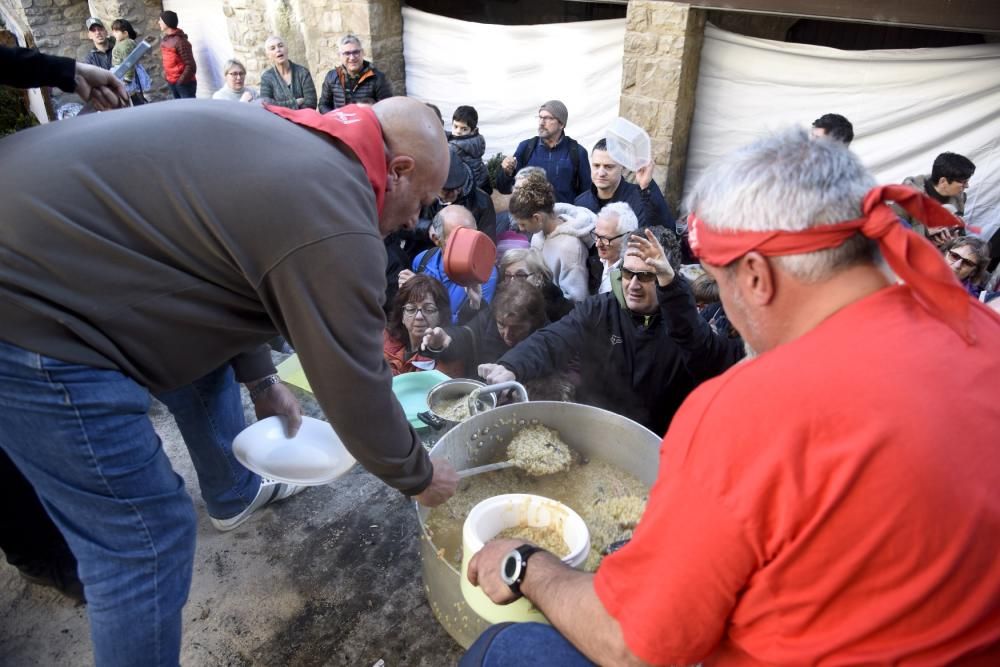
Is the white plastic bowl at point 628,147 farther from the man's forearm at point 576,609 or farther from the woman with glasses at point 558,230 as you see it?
the man's forearm at point 576,609

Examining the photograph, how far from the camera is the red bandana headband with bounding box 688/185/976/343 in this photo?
972mm

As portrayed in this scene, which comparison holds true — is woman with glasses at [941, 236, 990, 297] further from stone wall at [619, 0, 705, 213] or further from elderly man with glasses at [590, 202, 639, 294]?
stone wall at [619, 0, 705, 213]

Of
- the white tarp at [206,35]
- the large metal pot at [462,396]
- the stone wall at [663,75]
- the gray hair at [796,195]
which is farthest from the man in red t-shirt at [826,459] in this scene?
the white tarp at [206,35]

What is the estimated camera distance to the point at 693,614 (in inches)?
41.0

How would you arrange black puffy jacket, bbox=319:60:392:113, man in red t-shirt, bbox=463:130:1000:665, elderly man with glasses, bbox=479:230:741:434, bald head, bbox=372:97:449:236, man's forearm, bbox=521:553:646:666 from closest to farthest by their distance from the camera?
man in red t-shirt, bbox=463:130:1000:665, man's forearm, bbox=521:553:646:666, bald head, bbox=372:97:449:236, elderly man with glasses, bbox=479:230:741:434, black puffy jacket, bbox=319:60:392:113

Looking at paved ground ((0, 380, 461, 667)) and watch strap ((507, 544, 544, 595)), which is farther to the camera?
paved ground ((0, 380, 461, 667))

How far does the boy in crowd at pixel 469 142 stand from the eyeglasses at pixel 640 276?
9.40ft

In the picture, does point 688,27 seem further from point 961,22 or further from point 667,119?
point 961,22

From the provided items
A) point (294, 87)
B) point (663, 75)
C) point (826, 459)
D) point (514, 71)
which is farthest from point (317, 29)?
point (826, 459)

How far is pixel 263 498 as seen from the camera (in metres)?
2.43

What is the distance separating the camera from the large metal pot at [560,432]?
6.74 feet

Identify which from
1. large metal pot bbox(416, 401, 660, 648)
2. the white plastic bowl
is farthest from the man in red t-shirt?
the white plastic bowl

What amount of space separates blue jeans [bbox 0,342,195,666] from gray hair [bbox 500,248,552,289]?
2.33m

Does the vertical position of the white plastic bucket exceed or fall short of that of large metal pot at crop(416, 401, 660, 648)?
it exceeds it
